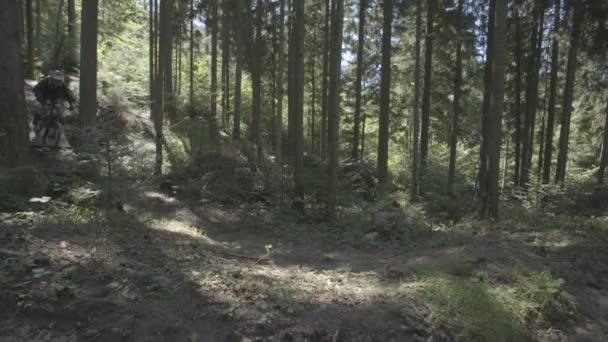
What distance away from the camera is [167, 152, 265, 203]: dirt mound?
1083 centimetres

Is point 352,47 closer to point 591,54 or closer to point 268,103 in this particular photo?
point 268,103

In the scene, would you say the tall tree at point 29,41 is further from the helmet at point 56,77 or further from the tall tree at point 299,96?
the tall tree at point 299,96

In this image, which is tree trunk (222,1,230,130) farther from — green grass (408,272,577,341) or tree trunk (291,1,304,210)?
green grass (408,272,577,341)

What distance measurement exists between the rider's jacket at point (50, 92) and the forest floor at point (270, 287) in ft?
13.0

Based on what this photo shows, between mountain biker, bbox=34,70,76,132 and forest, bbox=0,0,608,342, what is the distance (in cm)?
4

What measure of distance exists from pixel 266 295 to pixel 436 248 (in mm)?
3960

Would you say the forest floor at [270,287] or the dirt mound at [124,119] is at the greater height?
the dirt mound at [124,119]

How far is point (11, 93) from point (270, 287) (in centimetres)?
590

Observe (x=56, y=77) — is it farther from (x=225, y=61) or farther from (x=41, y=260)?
(x=225, y=61)

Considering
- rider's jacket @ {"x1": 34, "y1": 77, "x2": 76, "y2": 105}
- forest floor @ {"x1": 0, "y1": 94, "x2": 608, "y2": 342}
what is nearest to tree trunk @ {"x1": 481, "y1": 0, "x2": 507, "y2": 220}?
forest floor @ {"x1": 0, "y1": 94, "x2": 608, "y2": 342}

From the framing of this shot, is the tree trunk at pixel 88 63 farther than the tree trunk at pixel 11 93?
Yes

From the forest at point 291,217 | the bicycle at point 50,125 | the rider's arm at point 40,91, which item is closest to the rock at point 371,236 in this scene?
the forest at point 291,217

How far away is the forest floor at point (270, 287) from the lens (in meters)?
3.51

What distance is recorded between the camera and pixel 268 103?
27953 mm
